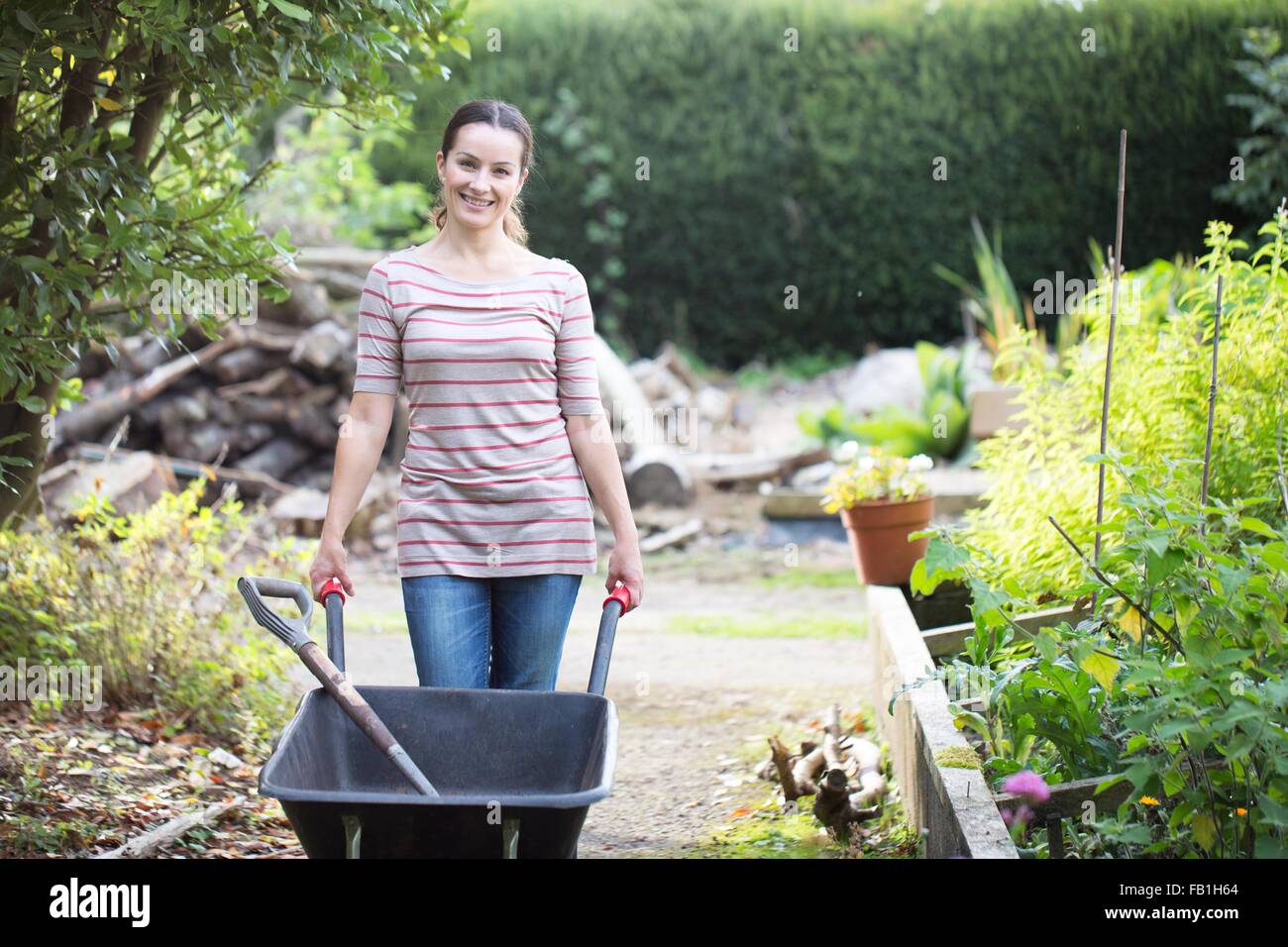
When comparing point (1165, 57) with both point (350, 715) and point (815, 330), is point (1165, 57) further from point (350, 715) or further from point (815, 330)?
point (350, 715)

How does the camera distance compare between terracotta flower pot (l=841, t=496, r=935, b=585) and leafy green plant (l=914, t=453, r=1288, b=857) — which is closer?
leafy green plant (l=914, t=453, r=1288, b=857)

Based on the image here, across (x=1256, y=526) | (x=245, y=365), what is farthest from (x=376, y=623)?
(x=1256, y=526)

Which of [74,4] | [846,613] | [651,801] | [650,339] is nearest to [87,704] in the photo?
[651,801]

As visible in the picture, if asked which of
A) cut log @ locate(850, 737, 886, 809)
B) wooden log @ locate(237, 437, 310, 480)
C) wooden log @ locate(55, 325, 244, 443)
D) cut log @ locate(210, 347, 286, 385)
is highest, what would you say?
cut log @ locate(210, 347, 286, 385)

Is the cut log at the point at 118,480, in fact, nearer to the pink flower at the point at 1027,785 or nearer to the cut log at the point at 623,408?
the cut log at the point at 623,408

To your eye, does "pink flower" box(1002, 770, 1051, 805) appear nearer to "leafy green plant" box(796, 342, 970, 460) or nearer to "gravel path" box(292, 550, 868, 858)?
"gravel path" box(292, 550, 868, 858)

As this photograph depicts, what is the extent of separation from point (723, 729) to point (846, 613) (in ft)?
5.97

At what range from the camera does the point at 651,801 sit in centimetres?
380

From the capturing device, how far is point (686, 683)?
511 cm

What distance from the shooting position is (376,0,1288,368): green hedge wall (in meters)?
11.0

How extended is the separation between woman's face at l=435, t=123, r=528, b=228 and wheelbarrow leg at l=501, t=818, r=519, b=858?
1182mm

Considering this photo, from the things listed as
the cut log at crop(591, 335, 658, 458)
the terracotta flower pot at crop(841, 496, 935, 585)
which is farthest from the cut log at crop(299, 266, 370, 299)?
the terracotta flower pot at crop(841, 496, 935, 585)

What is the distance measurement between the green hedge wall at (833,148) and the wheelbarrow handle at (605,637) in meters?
8.95

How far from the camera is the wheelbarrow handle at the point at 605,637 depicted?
2.34 meters
